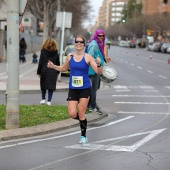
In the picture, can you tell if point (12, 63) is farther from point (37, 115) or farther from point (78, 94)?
point (37, 115)

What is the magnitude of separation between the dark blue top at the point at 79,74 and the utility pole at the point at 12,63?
1.57 metres

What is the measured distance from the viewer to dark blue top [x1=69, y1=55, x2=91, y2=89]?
8.57m

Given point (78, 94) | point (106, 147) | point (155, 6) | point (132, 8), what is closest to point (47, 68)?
point (78, 94)

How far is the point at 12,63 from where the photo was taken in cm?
978

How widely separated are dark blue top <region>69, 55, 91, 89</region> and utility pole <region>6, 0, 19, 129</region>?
1.57 m

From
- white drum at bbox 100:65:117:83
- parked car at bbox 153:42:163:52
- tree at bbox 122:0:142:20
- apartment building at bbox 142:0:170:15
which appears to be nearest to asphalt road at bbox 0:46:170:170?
white drum at bbox 100:65:117:83

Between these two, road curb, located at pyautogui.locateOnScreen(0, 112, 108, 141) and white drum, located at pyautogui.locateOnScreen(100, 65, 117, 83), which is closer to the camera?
road curb, located at pyautogui.locateOnScreen(0, 112, 108, 141)

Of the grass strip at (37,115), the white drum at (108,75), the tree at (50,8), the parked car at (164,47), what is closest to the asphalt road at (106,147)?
the grass strip at (37,115)

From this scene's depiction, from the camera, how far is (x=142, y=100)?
635 inches

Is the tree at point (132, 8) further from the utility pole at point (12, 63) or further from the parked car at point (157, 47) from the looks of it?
the utility pole at point (12, 63)

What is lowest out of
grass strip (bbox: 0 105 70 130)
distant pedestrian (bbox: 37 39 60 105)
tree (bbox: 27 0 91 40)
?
grass strip (bbox: 0 105 70 130)

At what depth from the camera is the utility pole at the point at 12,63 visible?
31.5 ft

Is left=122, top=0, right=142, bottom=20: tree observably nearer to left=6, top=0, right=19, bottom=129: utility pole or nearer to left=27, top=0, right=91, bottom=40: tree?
left=27, top=0, right=91, bottom=40: tree

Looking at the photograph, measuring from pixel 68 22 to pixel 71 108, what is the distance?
13.2 metres
